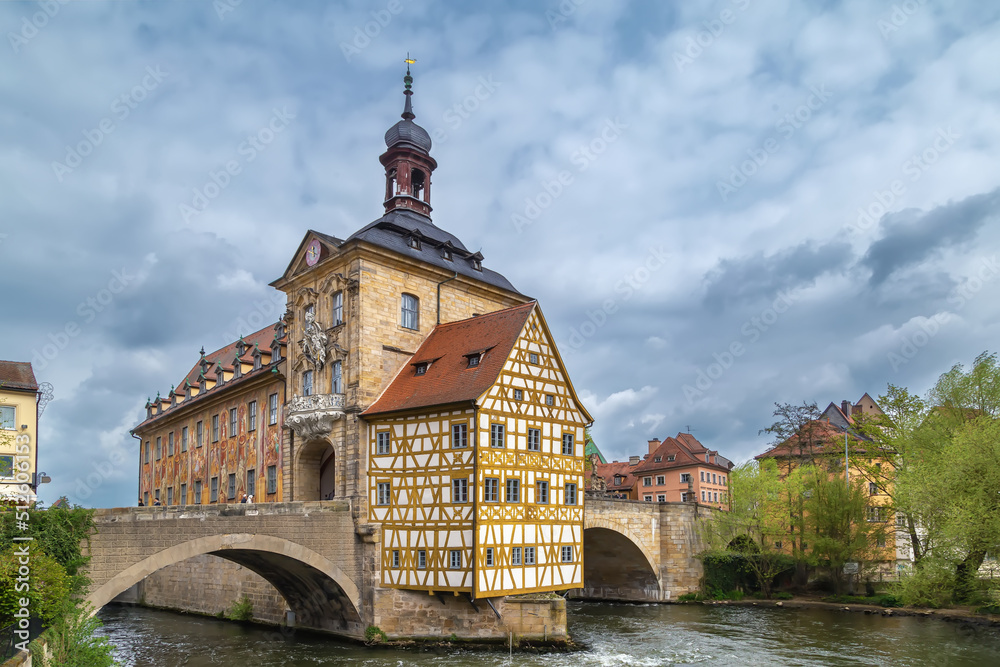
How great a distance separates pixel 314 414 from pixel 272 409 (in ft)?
20.9

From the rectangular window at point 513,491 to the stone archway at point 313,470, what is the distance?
25.0 ft

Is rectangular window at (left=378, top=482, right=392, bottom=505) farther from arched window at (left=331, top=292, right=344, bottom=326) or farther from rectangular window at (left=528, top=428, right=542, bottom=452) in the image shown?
arched window at (left=331, top=292, right=344, bottom=326)

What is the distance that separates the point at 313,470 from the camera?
30969 millimetres

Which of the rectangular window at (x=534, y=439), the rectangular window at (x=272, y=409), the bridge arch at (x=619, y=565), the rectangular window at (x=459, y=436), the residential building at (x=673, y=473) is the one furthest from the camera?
the residential building at (x=673, y=473)

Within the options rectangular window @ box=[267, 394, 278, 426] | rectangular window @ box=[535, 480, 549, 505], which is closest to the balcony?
rectangular window @ box=[267, 394, 278, 426]

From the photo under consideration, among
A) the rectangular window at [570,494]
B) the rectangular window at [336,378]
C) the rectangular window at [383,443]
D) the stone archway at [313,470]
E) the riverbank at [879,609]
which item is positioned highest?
the rectangular window at [336,378]

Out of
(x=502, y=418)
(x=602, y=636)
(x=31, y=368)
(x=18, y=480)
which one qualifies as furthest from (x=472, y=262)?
(x=31, y=368)

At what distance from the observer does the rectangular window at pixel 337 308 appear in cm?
2905

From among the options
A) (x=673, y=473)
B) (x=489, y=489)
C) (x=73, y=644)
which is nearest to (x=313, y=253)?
(x=489, y=489)

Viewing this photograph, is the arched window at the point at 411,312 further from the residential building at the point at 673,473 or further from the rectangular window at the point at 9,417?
the residential building at the point at 673,473

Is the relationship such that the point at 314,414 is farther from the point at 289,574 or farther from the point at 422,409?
the point at 289,574

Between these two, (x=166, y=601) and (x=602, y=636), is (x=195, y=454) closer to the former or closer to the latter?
(x=166, y=601)

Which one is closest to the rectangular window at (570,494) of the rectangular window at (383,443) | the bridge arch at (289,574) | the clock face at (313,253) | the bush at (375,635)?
the rectangular window at (383,443)

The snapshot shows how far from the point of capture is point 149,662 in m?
24.1
